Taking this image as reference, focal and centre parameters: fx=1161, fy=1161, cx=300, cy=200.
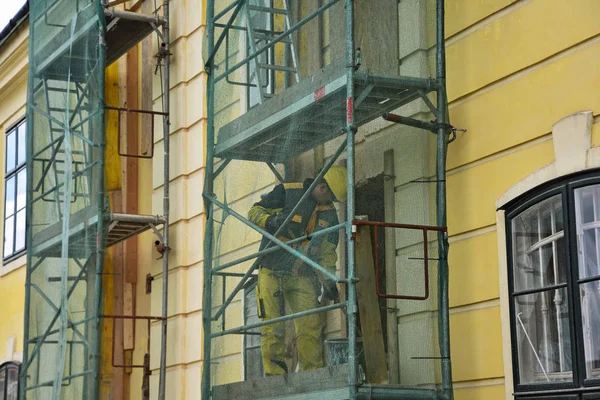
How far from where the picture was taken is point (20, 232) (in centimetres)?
1611

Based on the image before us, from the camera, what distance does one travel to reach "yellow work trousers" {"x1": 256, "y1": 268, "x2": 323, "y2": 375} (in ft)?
25.8

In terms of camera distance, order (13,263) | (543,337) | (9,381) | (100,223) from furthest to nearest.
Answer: (13,263), (9,381), (100,223), (543,337)

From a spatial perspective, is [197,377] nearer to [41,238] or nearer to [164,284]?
[164,284]

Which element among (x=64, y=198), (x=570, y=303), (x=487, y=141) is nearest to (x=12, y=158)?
(x=64, y=198)

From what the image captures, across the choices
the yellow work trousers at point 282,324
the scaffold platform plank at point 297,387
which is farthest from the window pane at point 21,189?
the yellow work trousers at point 282,324

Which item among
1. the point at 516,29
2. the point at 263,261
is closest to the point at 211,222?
the point at 263,261

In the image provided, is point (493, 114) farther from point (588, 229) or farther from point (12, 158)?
point (12, 158)

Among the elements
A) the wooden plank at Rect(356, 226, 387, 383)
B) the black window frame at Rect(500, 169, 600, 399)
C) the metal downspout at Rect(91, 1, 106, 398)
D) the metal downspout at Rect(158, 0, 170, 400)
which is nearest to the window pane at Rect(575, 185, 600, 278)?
the black window frame at Rect(500, 169, 600, 399)

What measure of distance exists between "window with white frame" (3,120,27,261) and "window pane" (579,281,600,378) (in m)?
10.8

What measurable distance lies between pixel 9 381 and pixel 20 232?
2.06m

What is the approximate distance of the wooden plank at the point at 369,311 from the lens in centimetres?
722

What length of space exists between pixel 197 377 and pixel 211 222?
6.50 ft

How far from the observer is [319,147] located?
8.23 m

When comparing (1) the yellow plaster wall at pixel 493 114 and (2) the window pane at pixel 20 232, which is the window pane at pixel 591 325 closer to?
(1) the yellow plaster wall at pixel 493 114
